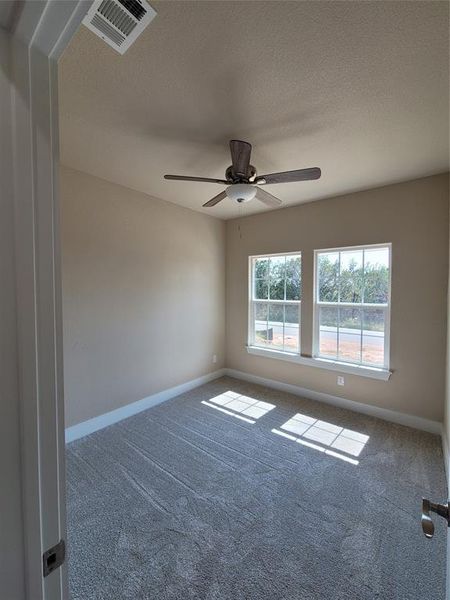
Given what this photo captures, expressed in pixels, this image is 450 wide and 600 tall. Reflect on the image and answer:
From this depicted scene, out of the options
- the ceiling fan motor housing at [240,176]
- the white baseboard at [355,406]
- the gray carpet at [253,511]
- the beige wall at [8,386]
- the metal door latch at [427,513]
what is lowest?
the gray carpet at [253,511]

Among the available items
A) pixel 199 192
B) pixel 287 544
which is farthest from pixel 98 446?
pixel 199 192

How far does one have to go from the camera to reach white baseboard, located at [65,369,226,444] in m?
2.78

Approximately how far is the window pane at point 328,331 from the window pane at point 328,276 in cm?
17

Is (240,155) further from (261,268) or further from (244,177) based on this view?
(261,268)

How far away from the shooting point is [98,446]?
104 inches

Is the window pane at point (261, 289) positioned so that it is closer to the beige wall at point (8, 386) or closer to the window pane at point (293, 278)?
the window pane at point (293, 278)

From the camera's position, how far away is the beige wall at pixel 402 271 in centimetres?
284

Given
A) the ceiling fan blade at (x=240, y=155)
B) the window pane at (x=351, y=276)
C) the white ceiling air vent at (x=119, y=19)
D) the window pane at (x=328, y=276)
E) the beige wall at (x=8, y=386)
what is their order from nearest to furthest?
the beige wall at (x=8, y=386), the white ceiling air vent at (x=119, y=19), the ceiling fan blade at (x=240, y=155), the window pane at (x=351, y=276), the window pane at (x=328, y=276)

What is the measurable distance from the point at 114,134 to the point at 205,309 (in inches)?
105

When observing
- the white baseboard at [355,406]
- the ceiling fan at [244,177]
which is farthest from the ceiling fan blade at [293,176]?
the white baseboard at [355,406]

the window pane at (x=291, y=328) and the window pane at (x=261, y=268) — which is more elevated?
the window pane at (x=261, y=268)

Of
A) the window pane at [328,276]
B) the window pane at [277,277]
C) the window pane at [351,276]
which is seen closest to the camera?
the window pane at [351,276]

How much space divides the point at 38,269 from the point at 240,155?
179cm

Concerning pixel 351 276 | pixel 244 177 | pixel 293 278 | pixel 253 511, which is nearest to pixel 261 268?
pixel 293 278
